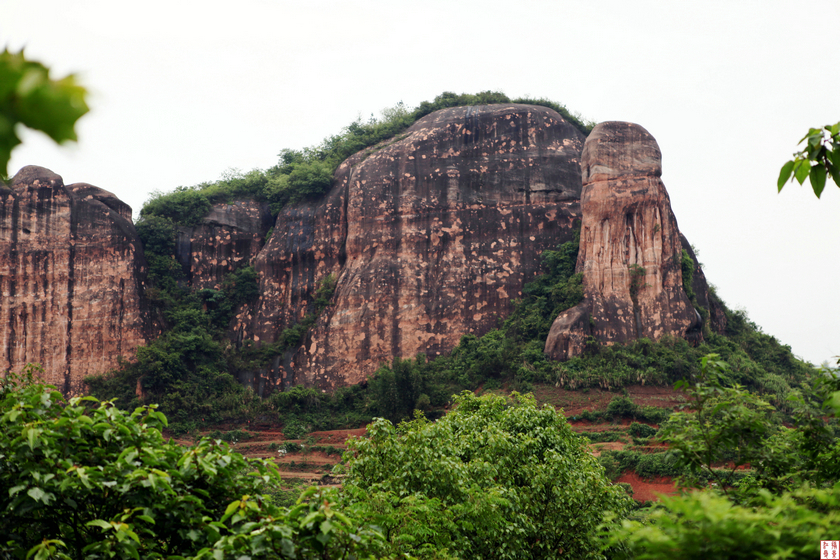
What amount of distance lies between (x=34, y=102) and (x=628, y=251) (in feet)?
92.5

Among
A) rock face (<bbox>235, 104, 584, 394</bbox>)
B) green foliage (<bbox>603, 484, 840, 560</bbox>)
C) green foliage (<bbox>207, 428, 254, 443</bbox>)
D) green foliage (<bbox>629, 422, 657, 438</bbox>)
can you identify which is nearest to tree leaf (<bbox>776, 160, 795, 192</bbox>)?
green foliage (<bbox>603, 484, 840, 560</bbox>)

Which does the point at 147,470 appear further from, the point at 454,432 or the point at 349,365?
the point at 349,365

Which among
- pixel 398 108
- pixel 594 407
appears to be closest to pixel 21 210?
pixel 398 108

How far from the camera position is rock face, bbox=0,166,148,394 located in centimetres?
2894

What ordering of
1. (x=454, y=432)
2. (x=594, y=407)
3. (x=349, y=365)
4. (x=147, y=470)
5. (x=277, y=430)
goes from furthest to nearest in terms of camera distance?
(x=349, y=365)
(x=277, y=430)
(x=594, y=407)
(x=454, y=432)
(x=147, y=470)

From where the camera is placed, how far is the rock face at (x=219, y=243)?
111ft

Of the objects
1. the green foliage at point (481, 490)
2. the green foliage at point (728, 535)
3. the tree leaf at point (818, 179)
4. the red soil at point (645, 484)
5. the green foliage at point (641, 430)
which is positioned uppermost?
the tree leaf at point (818, 179)

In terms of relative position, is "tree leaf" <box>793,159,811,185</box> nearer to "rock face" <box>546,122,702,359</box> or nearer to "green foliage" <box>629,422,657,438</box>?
"green foliage" <box>629,422,657,438</box>

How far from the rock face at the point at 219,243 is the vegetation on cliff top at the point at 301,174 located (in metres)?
0.69

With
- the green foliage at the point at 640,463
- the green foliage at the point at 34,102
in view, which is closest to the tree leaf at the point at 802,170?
the green foliage at the point at 34,102

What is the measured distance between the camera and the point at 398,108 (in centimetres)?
3853

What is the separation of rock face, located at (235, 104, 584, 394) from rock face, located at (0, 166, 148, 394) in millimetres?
5768

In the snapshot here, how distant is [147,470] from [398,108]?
35.9 metres

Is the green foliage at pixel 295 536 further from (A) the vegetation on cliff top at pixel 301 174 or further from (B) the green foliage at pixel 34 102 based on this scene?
(A) the vegetation on cliff top at pixel 301 174
